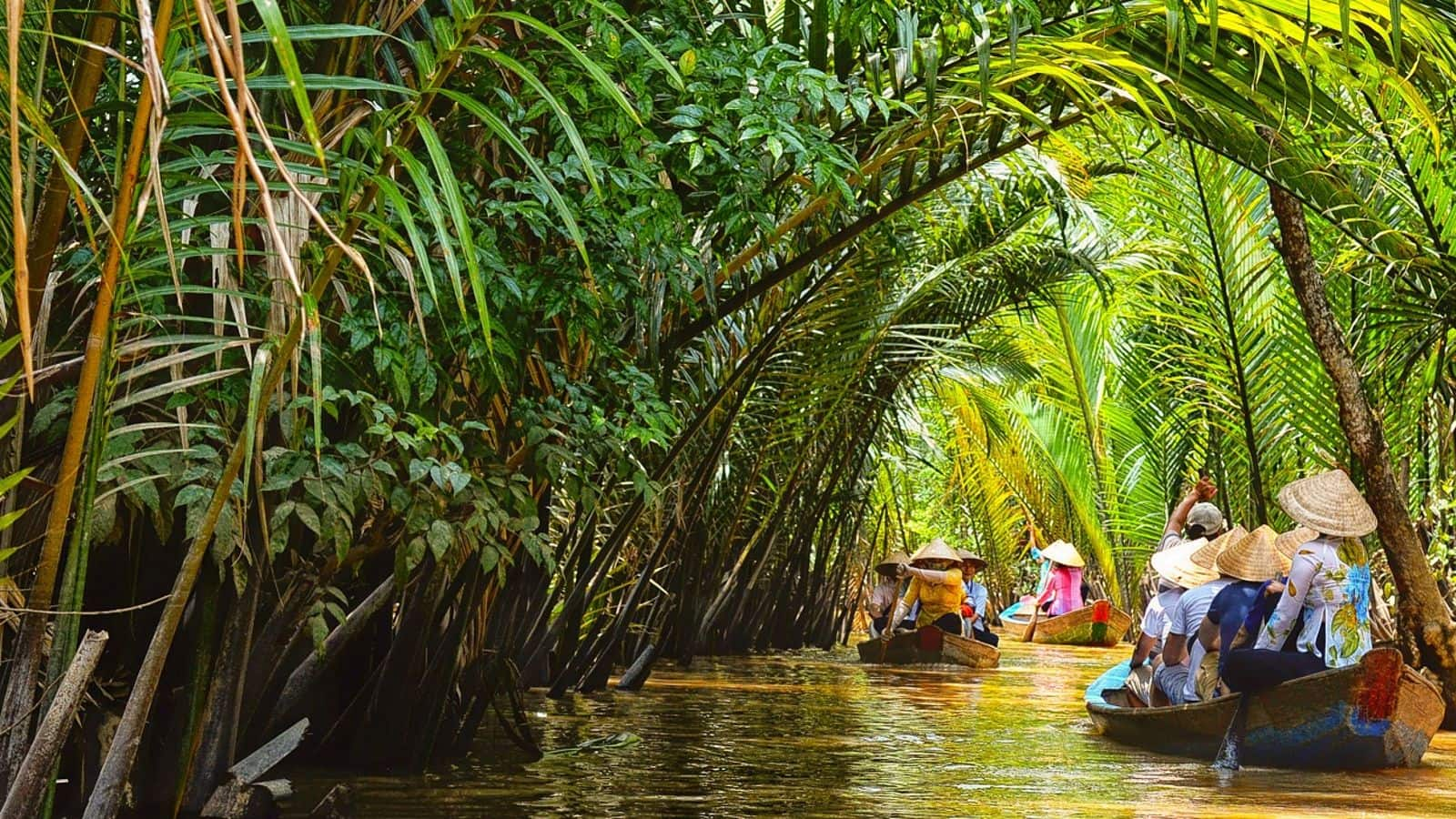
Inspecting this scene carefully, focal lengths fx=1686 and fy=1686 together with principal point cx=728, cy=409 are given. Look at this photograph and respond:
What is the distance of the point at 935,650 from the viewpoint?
1689 centimetres

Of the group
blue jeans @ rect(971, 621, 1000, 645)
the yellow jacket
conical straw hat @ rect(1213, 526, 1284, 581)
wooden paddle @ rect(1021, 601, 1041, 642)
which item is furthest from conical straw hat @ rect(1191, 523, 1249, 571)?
wooden paddle @ rect(1021, 601, 1041, 642)

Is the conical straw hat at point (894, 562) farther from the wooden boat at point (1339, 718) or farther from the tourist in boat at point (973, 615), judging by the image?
the wooden boat at point (1339, 718)

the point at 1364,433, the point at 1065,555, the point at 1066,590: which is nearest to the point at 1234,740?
the point at 1364,433

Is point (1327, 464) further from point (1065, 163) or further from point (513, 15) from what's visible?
point (513, 15)

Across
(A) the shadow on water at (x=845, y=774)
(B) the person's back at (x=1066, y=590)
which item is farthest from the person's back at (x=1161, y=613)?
(B) the person's back at (x=1066, y=590)

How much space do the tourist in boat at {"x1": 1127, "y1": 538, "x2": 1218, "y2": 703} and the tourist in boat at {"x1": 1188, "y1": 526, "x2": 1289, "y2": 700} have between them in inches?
15.6

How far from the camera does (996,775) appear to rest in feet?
24.9

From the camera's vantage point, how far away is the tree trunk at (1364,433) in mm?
8586

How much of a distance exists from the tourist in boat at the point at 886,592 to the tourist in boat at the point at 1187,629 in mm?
9529

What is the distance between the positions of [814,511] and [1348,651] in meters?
7.86

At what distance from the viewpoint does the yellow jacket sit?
687 inches

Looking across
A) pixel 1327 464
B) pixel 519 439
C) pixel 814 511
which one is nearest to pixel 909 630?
pixel 814 511

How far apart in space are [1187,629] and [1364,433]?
135cm

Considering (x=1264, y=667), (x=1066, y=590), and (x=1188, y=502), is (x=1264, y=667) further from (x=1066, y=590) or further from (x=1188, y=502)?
(x=1066, y=590)
